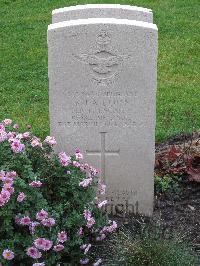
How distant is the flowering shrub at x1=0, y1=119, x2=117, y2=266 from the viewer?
480cm

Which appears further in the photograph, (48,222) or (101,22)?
(101,22)

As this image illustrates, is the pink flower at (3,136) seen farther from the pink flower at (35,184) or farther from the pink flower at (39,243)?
the pink flower at (39,243)

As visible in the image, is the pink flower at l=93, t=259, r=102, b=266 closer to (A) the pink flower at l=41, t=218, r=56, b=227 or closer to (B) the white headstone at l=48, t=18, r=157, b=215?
(A) the pink flower at l=41, t=218, r=56, b=227

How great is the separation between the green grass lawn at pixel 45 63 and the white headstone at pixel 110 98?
134cm

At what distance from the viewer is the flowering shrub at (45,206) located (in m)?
4.80

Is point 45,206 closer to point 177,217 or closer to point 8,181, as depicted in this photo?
point 8,181

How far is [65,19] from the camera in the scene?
19.4ft

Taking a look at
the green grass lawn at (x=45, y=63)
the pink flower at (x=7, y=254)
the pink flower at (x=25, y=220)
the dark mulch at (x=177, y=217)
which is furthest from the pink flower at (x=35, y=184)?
the green grass lawn at (x=45, y=63)

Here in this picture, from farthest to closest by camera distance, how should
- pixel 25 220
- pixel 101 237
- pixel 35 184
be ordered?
pixel 101 237
pixel 35 184
pixel 25 220

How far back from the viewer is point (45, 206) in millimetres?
4965

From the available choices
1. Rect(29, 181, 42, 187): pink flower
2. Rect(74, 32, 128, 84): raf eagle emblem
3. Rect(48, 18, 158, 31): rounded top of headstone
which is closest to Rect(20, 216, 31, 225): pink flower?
Rect(29, 181, 42, 187): pink flower

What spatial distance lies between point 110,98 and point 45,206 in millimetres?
1086

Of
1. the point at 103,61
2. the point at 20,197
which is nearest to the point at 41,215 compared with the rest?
the point at 20,197

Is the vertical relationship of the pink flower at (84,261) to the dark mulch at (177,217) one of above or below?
below
